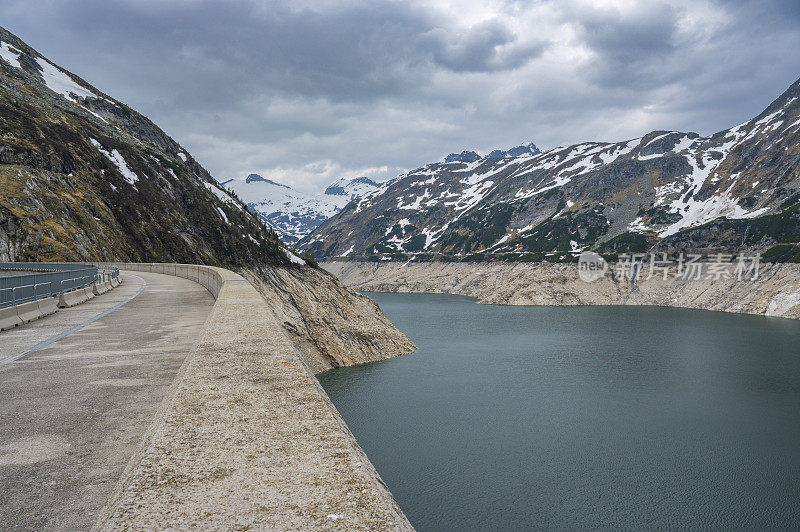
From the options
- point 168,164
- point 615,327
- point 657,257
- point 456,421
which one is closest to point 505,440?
point 456,421

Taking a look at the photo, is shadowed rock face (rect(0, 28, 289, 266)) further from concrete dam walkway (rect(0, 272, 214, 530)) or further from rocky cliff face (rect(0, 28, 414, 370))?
concrete dam walkway (rect(0, 272, 214, 530))

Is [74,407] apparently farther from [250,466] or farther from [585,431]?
[585,431]

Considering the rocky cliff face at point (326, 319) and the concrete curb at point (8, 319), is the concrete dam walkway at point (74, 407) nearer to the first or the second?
the concrete curb at point (8, 319)

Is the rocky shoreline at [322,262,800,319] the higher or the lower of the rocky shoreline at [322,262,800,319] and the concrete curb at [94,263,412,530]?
the lower

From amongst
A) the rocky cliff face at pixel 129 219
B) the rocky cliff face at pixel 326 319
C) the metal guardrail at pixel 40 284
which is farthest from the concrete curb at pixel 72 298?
the rocky cliff face at pixel 129 219

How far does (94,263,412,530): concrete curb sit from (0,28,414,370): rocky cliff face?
1714 inches

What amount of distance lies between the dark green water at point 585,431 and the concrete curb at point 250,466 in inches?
833

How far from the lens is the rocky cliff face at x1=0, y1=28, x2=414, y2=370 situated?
169ft

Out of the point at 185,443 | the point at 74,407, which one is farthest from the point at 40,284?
the point at 185,443

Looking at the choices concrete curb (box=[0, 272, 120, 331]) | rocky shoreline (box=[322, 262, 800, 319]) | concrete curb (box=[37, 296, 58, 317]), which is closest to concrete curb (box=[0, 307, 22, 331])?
concrete curb (box=[0, 272, 120, 331])

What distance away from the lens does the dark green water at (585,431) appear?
24.8 m

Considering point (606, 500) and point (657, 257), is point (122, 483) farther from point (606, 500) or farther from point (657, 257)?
point (657, 257)

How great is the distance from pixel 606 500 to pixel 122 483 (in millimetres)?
28192

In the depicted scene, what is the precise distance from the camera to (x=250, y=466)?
3.94m
